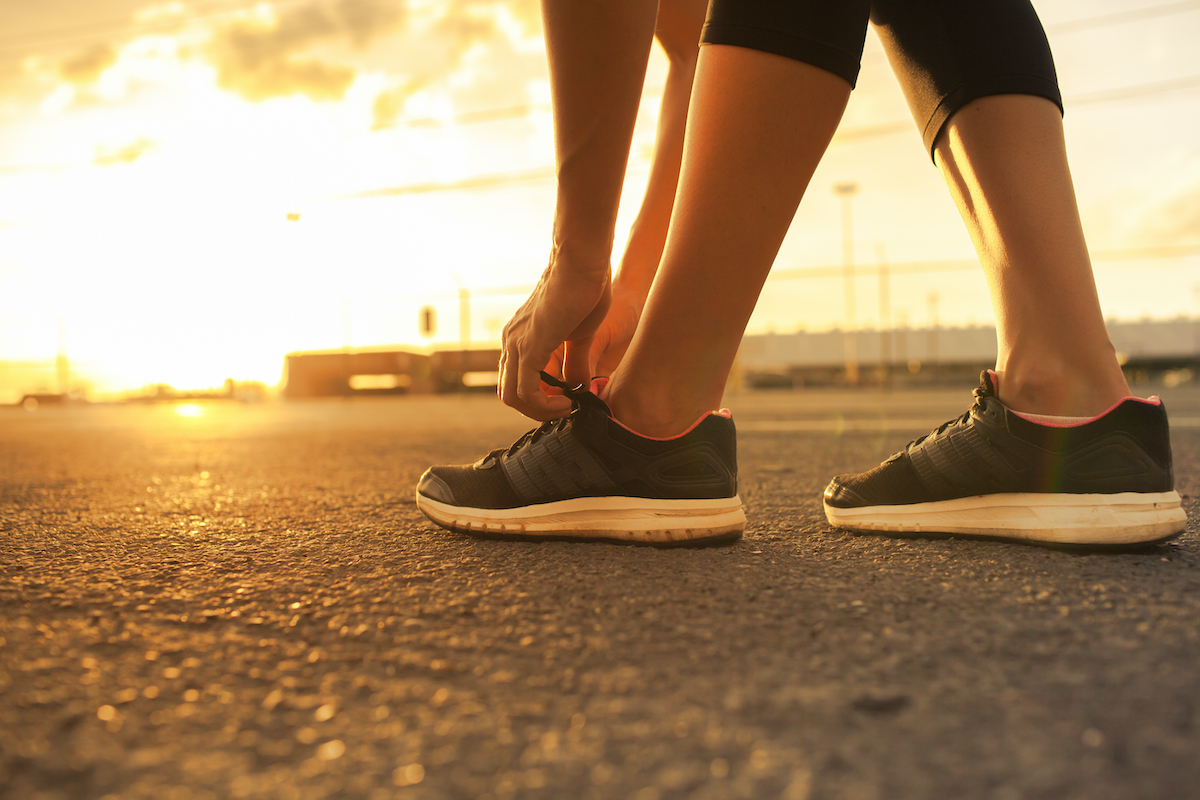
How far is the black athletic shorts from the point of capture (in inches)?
35.3

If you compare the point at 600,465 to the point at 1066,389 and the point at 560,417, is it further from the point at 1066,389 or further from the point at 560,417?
the point at 1066,389

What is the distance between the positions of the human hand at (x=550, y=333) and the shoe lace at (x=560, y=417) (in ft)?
0.05

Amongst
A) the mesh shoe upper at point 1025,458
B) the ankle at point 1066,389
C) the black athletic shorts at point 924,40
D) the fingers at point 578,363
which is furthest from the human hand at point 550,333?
the ankle at point 1066,389

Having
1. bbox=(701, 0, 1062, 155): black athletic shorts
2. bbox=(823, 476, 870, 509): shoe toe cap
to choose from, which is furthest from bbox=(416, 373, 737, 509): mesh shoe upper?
bbox=(701, 0, 1062, 155): black athletic shorts

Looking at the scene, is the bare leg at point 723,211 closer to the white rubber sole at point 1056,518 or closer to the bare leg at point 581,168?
the bare leg at point 581,168

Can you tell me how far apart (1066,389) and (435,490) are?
88 cm

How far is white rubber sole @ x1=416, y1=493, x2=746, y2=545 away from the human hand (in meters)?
0.15

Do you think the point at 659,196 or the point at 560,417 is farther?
the point at 659,196

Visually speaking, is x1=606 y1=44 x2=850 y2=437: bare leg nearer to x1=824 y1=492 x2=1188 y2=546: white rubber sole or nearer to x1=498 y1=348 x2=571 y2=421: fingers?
x1=498 y1=348 x2=571 y2=421: fingers

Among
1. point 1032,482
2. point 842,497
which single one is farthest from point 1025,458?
point 842,497

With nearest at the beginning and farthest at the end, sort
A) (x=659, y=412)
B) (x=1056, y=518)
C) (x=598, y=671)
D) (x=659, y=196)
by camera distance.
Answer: (x=598, y=671), (x=1056, y=518), (x=659, y=412), (x=659, y=196)

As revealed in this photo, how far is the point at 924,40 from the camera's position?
1032 millimetres

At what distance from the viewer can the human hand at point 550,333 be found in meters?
0.96

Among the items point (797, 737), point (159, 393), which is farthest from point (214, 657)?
point (159, 393)
